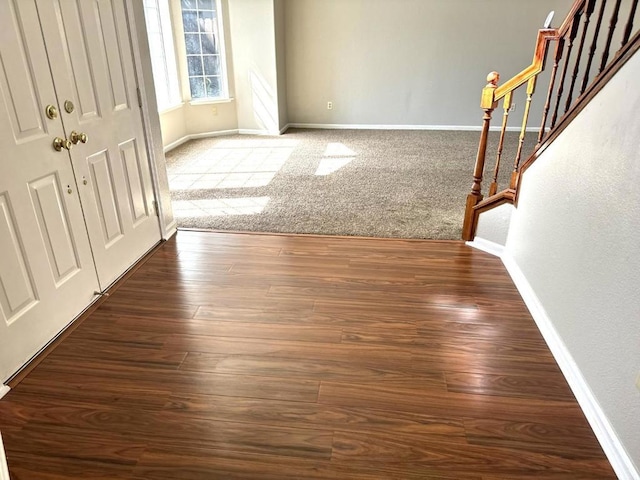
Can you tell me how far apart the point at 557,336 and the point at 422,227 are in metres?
1.54

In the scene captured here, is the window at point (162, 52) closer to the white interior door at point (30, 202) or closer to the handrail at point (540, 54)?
the white interior door at point (30, 202)

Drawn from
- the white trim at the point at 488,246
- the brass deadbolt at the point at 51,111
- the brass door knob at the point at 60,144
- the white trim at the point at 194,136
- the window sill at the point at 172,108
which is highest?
the brass deadbolt at the point at 51,111

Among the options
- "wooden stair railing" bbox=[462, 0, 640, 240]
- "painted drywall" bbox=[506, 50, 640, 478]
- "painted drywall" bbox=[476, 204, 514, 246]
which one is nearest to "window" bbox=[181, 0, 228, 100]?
"wooden stair railing" bbox=[462, 0, 640, 240]

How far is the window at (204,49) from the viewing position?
596 cm

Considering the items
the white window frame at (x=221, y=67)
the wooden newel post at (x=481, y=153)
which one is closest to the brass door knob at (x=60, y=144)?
the wooden newel post at (x=481, y=153)

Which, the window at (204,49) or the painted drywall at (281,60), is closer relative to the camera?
the window at (204,49)

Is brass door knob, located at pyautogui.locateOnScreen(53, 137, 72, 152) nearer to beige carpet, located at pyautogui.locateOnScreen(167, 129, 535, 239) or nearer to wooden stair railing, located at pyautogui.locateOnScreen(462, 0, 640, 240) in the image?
beige carpet, located at pyautogui.locateOnScreen(167, 129, 535, 239)

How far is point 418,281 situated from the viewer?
2.71 metres

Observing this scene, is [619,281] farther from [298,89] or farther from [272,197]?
[298,89]

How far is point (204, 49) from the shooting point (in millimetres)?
6211

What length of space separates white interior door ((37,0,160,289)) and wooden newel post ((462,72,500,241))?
2.23 m

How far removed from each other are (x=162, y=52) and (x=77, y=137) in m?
4.00

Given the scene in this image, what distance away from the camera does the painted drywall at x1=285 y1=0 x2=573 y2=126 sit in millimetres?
6293

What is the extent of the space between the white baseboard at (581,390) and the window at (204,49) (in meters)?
5.31
